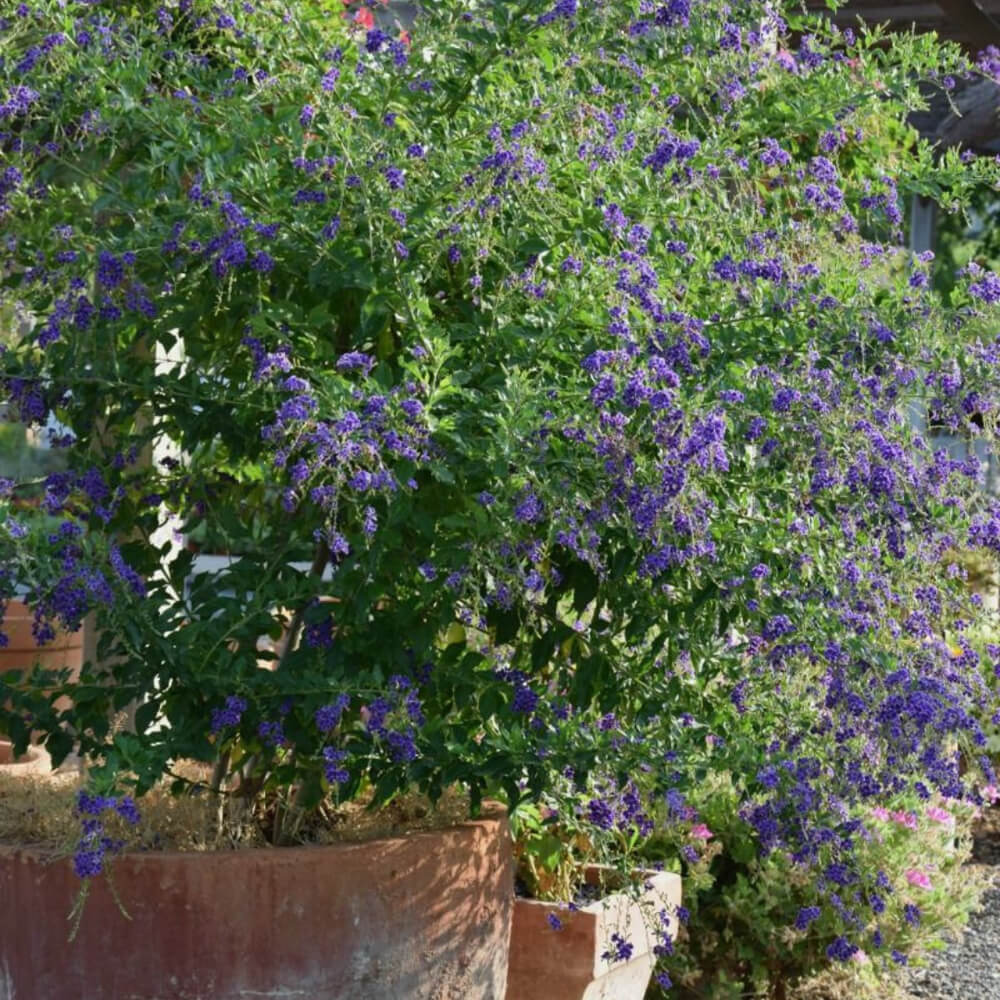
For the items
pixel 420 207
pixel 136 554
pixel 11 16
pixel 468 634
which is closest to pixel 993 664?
pixel 468 634

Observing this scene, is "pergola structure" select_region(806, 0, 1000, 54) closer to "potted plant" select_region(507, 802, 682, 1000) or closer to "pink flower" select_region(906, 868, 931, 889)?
"pink flower" select_region(906, 868, 931, 889)

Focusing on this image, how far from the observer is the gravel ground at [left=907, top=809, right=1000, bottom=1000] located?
13.4 ft

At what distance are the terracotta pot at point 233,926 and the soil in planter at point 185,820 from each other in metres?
0.08

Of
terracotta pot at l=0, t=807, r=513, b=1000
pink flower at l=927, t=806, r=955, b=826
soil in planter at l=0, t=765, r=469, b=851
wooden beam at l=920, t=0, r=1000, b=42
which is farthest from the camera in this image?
wooden beam at l=920, t=0, r=1000, b=42

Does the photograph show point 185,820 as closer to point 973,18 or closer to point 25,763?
point 25,763

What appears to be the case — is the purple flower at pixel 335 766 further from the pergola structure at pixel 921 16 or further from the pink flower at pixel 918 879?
the pergola structure at pixel 921 16

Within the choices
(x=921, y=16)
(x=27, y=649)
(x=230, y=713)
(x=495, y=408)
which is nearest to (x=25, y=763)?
(x=27, y=649)

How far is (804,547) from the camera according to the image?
8.00ft

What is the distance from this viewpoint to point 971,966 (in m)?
4.28

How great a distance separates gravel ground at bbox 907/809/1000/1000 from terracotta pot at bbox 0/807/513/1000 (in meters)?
1.98

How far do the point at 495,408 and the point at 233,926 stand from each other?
879 mm

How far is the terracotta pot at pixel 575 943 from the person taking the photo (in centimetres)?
312

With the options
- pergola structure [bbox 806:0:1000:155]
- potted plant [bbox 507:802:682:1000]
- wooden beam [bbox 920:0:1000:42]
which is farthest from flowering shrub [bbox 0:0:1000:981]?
pergola structure [bbox 806:0:1000:155]

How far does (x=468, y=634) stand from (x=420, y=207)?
45.8 inches
